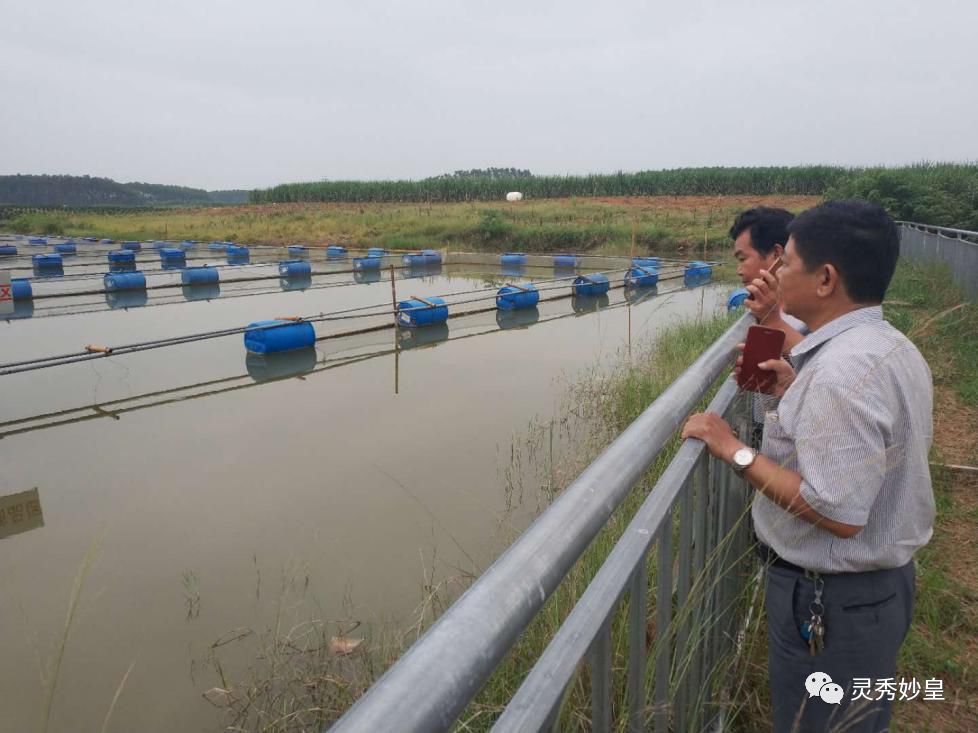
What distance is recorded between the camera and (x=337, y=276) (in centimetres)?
1825

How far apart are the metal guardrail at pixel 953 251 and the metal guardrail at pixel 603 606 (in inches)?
291

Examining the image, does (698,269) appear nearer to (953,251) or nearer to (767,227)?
(953,251)

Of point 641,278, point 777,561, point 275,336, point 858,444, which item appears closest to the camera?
point 858,444

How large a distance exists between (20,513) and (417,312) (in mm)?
6317

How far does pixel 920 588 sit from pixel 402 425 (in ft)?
14.7

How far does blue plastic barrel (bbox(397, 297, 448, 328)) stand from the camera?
10352mm

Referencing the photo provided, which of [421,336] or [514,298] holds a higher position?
[514,298]

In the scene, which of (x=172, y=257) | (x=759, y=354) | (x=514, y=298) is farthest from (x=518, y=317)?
(x=172, y=257)

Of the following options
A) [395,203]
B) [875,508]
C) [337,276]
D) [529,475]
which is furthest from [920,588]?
[395,203]

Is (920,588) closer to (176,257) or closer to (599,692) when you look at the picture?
(599,692)

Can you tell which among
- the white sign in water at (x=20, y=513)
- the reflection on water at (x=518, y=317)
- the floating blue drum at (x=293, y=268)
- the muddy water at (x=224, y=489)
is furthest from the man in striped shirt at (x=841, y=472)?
the floating blue drum at (x=293, y=268)


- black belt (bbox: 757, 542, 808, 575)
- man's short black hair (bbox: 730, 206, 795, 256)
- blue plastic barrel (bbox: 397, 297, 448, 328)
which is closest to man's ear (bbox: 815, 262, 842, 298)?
black belt (bbox: 757, 542, 808, 575)

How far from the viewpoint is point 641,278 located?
14.8 metres

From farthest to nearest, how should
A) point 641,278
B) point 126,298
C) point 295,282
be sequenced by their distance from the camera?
point 295,282 < point 641,278 < point 126,298
